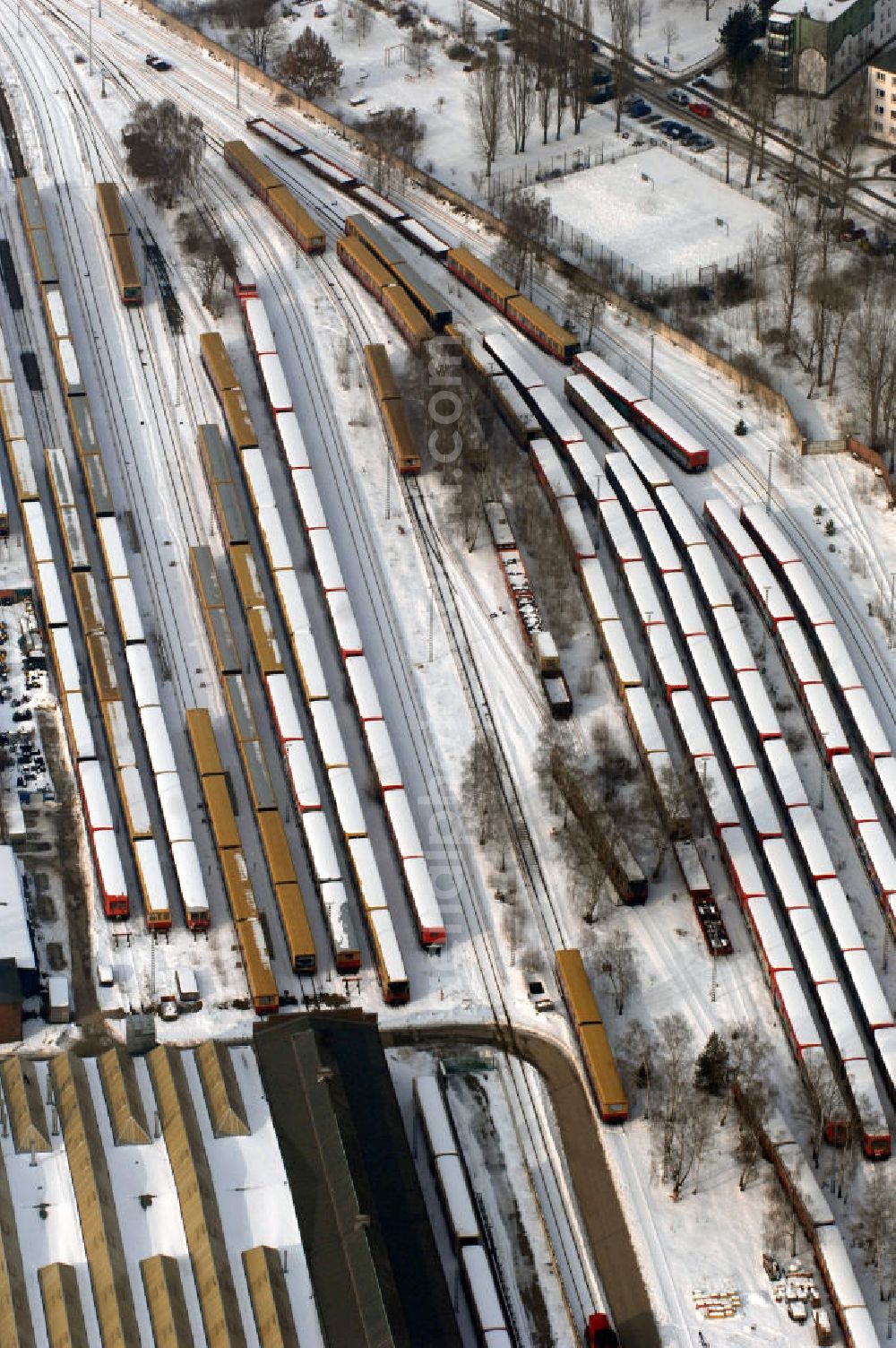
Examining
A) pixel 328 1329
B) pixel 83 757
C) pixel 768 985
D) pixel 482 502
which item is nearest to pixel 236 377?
pixel 482 502

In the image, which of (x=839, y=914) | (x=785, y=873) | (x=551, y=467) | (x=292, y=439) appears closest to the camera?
(x=839, y=914)

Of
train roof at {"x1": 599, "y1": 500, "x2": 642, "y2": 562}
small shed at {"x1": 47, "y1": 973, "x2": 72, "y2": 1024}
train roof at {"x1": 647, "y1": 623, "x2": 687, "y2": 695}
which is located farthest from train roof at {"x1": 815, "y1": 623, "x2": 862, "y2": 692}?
Answer: small shed at {"x1": 47, "y1": 973, "x2": 72, "y2": 1024}

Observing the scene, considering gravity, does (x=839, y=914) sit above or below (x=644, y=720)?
below

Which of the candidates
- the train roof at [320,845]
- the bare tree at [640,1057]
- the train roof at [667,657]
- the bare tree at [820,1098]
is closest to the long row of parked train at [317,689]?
the train roof at [320,845]

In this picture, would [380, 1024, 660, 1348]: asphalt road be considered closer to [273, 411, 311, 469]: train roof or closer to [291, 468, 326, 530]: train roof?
[291, 468, 326, 530]: train roof

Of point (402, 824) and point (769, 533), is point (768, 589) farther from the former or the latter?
point (402, 824)

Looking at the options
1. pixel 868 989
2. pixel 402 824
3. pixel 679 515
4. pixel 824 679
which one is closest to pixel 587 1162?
pixel 868 989

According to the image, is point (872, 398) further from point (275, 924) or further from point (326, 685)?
point (275, 924)
